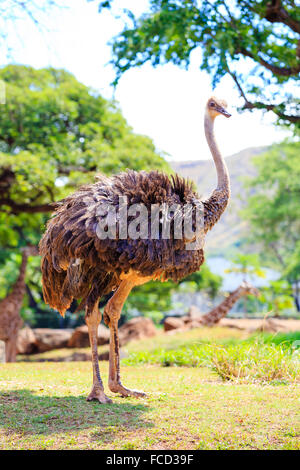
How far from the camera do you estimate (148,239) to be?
16.7ft

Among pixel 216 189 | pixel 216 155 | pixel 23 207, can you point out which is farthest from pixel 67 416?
pixel 23 207

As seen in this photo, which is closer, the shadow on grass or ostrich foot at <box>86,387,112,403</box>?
the shadow on grass

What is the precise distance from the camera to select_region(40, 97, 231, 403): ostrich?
5.04 m

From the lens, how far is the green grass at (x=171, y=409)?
3945 mm

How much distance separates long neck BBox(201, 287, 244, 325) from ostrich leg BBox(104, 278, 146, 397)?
9125 millimetres

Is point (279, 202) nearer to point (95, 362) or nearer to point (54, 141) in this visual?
point (54, 141)

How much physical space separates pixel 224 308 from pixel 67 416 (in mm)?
10554

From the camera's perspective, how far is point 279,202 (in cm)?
3112

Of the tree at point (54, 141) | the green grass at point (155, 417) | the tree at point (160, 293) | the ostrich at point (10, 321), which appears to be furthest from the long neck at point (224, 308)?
the green grass at point (155, 417)

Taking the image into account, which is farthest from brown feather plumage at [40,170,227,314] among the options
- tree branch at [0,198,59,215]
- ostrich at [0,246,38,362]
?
tree branch at [0,198,59,215]

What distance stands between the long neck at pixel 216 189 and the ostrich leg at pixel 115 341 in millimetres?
1100

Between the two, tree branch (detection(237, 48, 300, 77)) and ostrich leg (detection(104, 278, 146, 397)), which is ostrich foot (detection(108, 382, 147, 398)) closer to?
ostrich leg (detection(104, 278, 146, 397))
